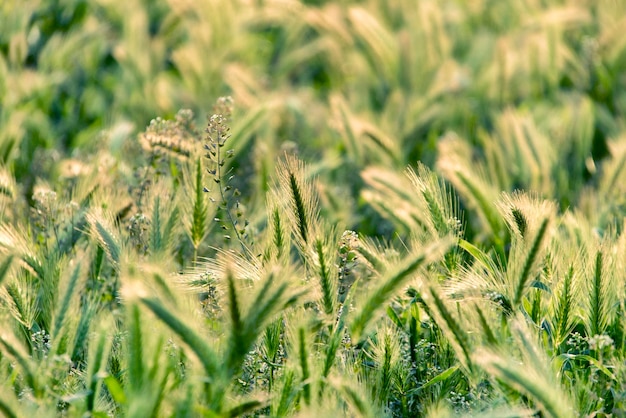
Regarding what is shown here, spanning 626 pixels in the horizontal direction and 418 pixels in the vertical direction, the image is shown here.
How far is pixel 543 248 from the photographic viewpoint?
6.47ft

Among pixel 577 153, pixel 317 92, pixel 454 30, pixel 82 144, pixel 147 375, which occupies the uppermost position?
pixel 454 30

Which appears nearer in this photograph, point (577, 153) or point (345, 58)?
point (577, 153)

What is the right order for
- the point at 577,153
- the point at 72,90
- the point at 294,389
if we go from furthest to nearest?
1. the point at 72,90
2. the point at 577,153
3. the point at 294,389

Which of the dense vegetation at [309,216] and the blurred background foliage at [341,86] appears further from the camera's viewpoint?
the blurred background foliage at [341,86]

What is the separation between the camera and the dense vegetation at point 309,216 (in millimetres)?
1847

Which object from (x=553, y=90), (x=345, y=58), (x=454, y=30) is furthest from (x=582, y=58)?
(x=345, y=58)

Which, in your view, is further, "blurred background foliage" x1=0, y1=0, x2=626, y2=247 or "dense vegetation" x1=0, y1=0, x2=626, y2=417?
"blurred background foliage" x1=0, y1=0, x2=626, y2=247

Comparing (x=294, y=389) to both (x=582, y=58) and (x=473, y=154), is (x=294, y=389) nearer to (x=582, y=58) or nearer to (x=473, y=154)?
(x=473, y=154)

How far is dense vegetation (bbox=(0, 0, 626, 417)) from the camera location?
6.06ft

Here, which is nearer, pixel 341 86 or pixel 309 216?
pixel 309 216

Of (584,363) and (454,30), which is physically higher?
(454,30)

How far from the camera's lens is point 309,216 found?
2127 mm

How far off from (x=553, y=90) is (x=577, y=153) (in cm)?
80

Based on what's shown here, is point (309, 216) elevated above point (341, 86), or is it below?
below
